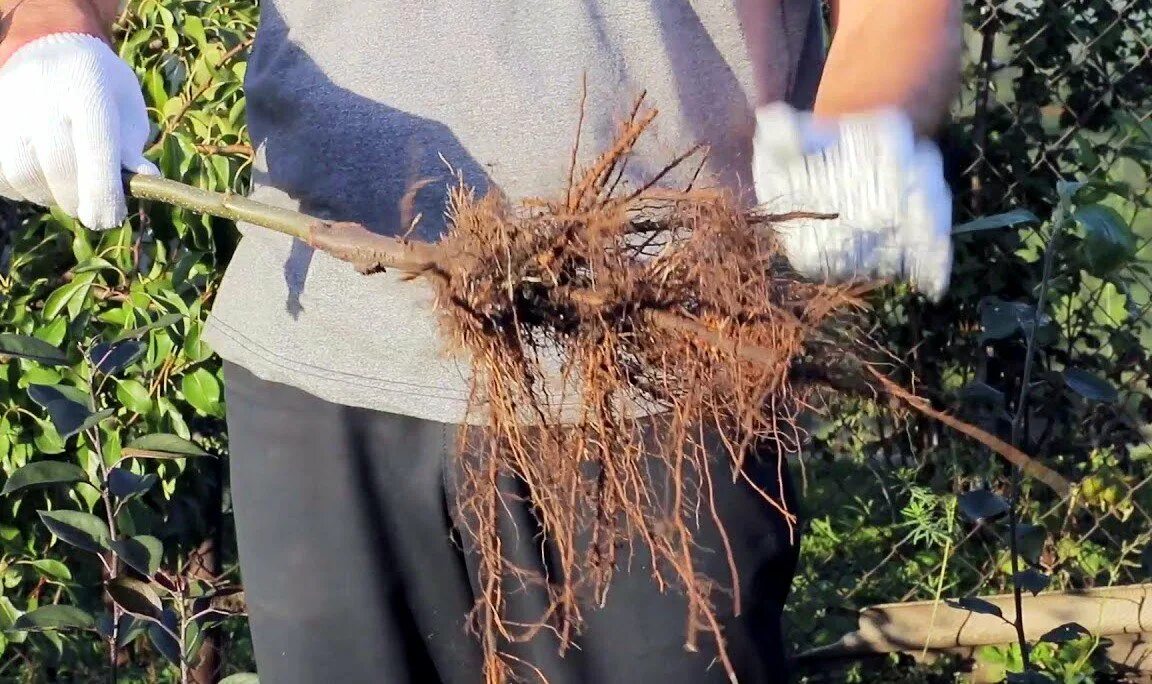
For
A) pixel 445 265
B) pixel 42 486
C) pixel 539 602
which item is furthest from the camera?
pixel 42 486

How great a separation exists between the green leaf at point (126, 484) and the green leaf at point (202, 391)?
5.0 inches

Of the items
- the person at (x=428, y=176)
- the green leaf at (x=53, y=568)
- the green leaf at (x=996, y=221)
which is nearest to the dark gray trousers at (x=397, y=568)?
the person at (x=428, y=176)

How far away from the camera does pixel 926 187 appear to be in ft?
3.45

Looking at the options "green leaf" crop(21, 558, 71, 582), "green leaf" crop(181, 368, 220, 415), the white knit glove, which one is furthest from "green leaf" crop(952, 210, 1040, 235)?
"green leaf" crop(21, 558, 71, 582)

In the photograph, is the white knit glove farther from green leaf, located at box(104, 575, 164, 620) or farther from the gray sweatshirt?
green leaf, located at box(104, 575, 164, 620)

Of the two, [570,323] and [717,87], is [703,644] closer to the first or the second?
[570,323]

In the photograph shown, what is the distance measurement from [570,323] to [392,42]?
0.35 metres

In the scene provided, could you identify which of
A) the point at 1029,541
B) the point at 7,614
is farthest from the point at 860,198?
the point at 7,614

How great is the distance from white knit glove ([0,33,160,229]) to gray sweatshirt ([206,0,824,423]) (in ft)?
0.43

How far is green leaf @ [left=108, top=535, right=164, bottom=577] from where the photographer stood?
180 centimetres

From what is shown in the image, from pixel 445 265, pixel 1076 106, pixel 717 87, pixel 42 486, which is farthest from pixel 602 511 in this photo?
pixel 1076 106

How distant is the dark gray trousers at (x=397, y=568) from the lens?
1223 mm

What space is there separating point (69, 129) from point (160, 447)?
2.59 feet

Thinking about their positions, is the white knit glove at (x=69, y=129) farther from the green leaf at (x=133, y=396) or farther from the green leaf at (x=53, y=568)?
the green leaf at (x=53, y=568)
